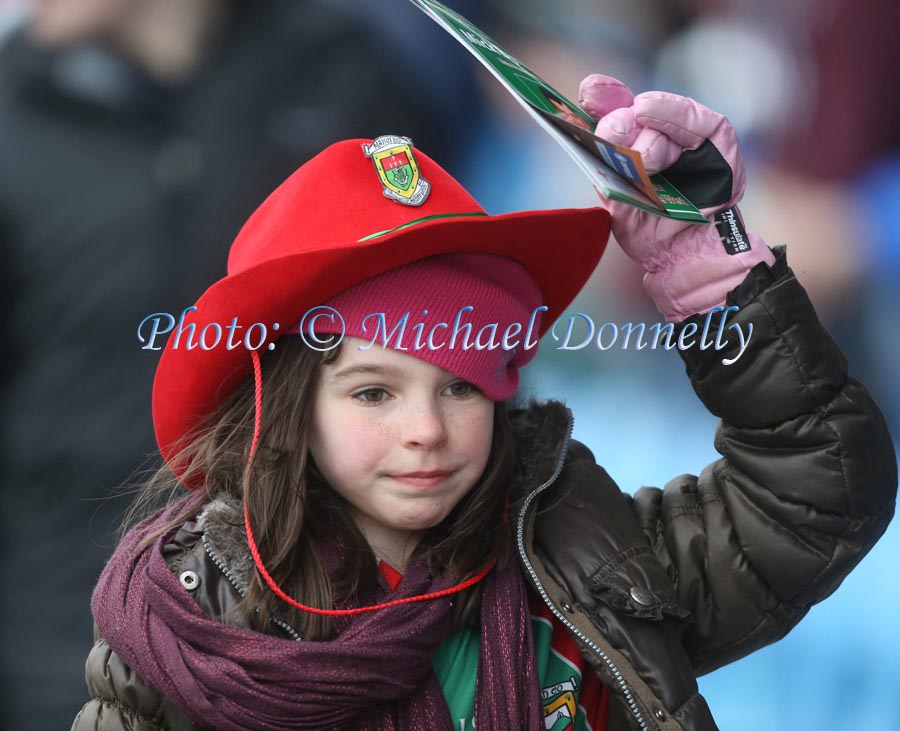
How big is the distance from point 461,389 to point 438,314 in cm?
10

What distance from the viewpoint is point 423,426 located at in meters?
1.13

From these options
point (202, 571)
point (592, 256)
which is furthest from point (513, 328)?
point (202, 571)

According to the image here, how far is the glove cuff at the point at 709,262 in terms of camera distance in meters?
1.20

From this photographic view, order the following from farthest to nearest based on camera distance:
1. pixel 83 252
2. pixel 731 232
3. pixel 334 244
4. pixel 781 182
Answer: pixel 781 182
pixel 83 252
pixel 731 232
pixel 334 244

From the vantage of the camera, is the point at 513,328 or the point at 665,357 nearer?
the point at 513,328

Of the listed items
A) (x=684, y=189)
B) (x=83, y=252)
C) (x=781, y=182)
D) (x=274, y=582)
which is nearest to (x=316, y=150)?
(x=83, y=252)

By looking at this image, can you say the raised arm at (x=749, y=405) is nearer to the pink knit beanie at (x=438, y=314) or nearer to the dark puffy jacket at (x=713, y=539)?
the dark puffy jacket at (x=713, y=539)

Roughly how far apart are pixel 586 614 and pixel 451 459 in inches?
8.7

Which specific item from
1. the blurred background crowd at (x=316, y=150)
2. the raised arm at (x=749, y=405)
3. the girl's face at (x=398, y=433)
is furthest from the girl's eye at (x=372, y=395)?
the blurred background crowd at (x=316, y=150)

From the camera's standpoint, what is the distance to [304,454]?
1.20 meters

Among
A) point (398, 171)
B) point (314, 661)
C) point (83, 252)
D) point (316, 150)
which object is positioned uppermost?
point (316, 150)

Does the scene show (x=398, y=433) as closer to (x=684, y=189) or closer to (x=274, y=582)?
(x=274, y=582)

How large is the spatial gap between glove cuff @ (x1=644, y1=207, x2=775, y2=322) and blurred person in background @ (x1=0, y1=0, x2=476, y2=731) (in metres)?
1.06

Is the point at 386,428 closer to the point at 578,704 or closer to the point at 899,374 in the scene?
the point at 578,704
